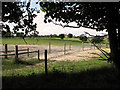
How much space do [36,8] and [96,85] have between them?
126 inches

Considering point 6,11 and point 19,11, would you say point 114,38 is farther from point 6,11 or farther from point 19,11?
point 6,11

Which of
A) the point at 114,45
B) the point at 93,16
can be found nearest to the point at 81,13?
the point at 93,16

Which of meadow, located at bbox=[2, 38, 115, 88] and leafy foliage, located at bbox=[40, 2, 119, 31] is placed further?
leafy foliage, located at bbox=[40, 2, 119, 31]

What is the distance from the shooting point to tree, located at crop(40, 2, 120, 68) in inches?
157

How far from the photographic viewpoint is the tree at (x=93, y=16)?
157 inches

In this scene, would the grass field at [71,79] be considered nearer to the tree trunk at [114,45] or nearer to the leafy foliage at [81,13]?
the tree trunk at [114,45]

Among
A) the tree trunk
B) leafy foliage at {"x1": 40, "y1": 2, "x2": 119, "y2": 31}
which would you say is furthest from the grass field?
leafy foliage at {"x1": 40, "y1": 2, "x2": 119, "y2": 31}

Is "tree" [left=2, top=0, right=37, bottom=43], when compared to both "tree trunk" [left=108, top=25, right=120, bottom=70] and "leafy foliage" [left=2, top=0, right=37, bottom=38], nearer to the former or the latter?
"leafy foliage" [left=2, top=0, right=37, bottom=38]

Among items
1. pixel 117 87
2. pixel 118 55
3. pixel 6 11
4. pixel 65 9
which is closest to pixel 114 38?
pixel 118 55

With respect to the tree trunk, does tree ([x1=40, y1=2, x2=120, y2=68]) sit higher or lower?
higher

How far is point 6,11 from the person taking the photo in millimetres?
3953

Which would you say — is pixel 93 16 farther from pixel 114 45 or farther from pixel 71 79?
pixel 71 79

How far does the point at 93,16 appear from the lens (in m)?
4.46

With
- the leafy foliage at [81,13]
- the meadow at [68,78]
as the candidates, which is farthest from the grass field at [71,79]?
the leafy foliage at [81,13]
